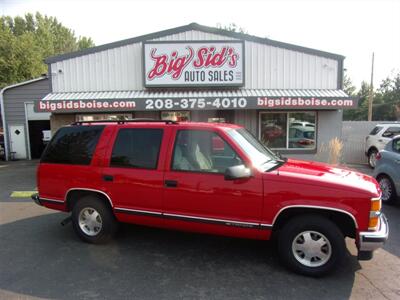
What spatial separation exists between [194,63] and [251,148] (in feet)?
25.5

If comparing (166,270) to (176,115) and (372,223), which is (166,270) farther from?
(176,115)

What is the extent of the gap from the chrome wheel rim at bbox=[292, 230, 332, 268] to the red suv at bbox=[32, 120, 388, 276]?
0.04 feet

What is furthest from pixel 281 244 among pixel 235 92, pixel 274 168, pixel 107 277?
pixel 235 92

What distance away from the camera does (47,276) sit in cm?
372

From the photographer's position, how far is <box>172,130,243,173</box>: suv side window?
4023 millimetres

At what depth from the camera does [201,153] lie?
4191 mm

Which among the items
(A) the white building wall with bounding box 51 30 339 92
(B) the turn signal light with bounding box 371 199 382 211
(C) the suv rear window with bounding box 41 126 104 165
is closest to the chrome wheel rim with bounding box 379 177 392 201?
(B) the turn signal light with bounding box 371 199 382 211

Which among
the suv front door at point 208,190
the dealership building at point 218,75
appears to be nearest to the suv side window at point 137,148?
the suv front door at point 208,190

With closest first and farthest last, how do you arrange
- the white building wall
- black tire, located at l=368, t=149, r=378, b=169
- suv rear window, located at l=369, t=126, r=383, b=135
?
1. the white building wall
2. black tire, located at l=368, t=149, r=378, b=169
3. suv rear window, located at l=369, t=126, r=383, b=135

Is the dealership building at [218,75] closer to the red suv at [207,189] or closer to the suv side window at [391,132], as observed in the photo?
the suv side window at [391,132]

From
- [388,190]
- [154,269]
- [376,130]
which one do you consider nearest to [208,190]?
[154,269]

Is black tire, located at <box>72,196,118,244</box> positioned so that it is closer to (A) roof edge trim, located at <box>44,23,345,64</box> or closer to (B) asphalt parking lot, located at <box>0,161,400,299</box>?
(B) asphalt parking lot, located at <box>0,161,400,299</box>

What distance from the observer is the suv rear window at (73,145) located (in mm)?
4676

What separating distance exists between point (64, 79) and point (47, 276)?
373 inches
